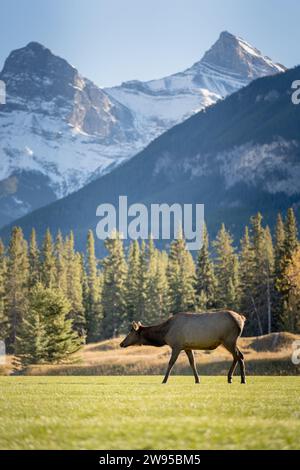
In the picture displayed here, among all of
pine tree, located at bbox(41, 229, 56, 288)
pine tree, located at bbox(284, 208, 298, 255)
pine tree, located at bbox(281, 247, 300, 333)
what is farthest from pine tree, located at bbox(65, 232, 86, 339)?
pine tree, located at bbox(281, 247, 300, 333)

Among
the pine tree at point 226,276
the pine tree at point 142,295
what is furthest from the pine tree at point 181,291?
the pine tree at point 142,295

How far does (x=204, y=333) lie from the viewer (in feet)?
76.5

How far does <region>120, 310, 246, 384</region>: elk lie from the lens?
23.0 meters

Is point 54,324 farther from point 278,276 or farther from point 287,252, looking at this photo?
point 287,252

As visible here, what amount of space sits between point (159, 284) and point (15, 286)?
21680 millimetres

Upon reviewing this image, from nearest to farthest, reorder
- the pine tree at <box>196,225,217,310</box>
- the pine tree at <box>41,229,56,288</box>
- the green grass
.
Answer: the green grass
the pine tree at <box>196,225,217,310</box>
the pine tree at <box>41,229,56,288</box>

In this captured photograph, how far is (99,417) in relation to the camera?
1138 centimetres

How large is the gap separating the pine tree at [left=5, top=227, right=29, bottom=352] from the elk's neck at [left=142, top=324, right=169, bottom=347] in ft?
235

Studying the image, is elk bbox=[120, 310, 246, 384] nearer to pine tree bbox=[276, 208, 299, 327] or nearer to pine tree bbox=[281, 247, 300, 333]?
pine tree bbox=[281, 247, 300, 333]

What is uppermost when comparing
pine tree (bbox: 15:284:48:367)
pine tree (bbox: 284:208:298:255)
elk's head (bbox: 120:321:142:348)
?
pine tree (bbox: 284:208:298:255)
